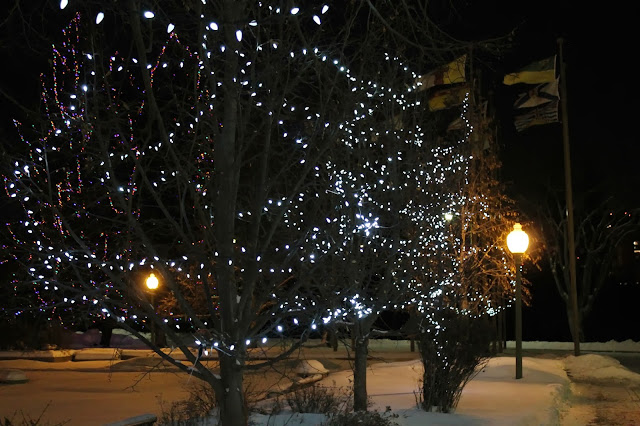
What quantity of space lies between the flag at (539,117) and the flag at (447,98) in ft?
19.2

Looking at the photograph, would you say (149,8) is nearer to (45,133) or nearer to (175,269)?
(45,133)

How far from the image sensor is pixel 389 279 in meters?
8.02

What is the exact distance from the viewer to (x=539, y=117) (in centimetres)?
2334

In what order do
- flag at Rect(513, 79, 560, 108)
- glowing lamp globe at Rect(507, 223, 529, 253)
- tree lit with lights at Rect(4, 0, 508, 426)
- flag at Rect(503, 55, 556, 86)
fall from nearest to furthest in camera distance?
tree lit with lights at Rect(4, 0, 508, 426) → glowing lamp globe at Rect(507, 223, 529, 253) → flag at Rect(503, 55, 556, 86) → flag at Rect(513, 79, 560, 108)

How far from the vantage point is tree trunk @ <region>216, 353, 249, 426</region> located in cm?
630

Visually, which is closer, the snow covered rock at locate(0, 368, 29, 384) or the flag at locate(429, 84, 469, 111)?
the flag at locate(429, 84, 469, 111)

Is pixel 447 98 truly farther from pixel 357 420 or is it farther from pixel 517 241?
pixel 357 420

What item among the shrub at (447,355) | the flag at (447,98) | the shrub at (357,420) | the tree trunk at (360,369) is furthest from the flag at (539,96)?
the shrub at (357,420)

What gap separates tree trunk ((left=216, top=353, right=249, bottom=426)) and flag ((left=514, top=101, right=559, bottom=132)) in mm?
18947

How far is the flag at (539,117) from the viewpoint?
23062 mm

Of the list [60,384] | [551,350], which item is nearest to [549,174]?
[551,350]

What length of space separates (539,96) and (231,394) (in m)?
19.3

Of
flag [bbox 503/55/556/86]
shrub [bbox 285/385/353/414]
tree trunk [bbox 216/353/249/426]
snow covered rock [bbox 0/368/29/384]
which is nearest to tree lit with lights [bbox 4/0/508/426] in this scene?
tree trunk [bbox 216/353/249/426]

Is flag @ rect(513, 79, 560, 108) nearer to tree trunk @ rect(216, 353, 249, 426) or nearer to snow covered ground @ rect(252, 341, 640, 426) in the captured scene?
snow covered ground @ rect(252, 341, 640, 426)
